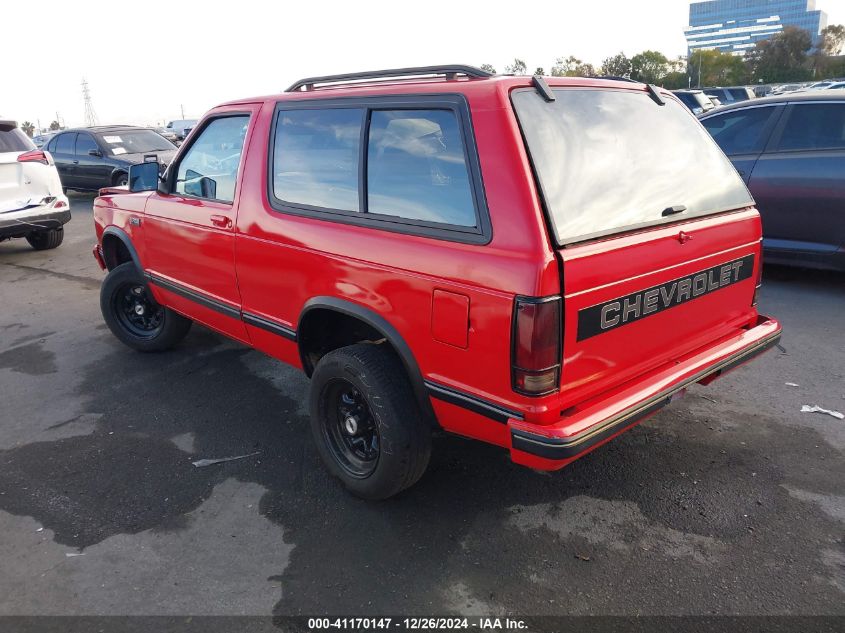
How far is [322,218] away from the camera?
314 centimetres

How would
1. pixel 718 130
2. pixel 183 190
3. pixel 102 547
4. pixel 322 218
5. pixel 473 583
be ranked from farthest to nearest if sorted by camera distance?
pixel 718 130
pixel 183 190
pixel 322 218
pixel 102 547
pixel 473 583

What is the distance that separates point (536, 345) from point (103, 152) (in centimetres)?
1322

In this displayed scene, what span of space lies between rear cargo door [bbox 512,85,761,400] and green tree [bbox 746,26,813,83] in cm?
8176

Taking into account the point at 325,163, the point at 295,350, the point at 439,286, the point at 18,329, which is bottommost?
the point at 18,329

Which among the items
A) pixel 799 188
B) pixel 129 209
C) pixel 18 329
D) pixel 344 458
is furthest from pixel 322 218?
pixel 799 188

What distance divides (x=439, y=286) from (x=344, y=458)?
1.16 meters

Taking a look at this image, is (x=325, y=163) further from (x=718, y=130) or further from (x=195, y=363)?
(x=718, y=130)

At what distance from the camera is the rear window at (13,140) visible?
8273 mm

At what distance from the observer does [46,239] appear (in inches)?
377

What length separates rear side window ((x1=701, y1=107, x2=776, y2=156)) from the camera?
6309 mm

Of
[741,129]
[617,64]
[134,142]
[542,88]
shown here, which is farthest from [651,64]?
[542,88]

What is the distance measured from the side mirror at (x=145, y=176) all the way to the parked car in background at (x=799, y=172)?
5264 mm

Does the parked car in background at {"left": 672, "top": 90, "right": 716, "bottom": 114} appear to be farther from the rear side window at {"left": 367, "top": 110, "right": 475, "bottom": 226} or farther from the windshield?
the rear side window at {"left": 367, "top": 110, "right": 475, "bottom": 226}

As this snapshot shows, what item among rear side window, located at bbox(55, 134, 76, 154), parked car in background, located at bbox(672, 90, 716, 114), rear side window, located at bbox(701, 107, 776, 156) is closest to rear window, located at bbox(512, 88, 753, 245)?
rear side window, located at bbox(701, 107, 776, 156)
